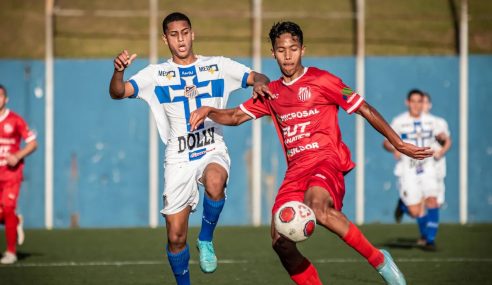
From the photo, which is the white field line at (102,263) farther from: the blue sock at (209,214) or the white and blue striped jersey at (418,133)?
the blue sock at (209,214)

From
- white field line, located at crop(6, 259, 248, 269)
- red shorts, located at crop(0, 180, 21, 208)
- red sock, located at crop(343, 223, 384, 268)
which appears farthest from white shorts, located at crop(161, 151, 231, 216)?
red shorts, located at crop(0, 180, 21, 208)

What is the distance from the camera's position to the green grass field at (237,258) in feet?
37.2

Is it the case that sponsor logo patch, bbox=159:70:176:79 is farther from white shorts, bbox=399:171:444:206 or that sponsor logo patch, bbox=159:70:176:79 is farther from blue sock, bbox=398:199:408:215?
blue sock, bbox=398:199:408:215

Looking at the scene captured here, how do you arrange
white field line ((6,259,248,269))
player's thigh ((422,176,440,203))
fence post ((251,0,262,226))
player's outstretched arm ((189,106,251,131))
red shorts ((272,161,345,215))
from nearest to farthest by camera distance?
1. red shorts ((272,161,345,215))
2. player's outstretched arm ((189,106,251,131))
3. white field line ((6,259,248,269))
4. player's thigh ((422,176,440,203))
5. fence post ((251,0,262,226))

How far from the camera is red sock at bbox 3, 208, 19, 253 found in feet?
43.9

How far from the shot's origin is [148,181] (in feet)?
63.9

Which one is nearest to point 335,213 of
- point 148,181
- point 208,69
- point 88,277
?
point 208,69

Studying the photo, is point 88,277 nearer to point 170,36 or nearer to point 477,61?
point 170,36

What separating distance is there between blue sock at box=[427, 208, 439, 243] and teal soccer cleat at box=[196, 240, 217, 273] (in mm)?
5769

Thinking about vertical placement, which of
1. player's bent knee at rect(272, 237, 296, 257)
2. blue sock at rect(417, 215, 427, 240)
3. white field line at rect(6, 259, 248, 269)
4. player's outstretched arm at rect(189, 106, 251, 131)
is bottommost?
white field line at rect(6, 259, 248, 269)

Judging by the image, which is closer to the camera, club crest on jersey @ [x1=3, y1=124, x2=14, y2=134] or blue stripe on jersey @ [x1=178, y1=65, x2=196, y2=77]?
blue stripe on jersey @ [x1=178, y1=65, x2=196, y2=77]

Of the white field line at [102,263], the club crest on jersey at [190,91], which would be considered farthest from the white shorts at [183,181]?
the white field line at [102,263]

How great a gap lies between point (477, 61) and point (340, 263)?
8.10 metres

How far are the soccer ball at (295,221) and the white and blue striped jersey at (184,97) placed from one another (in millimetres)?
1558
